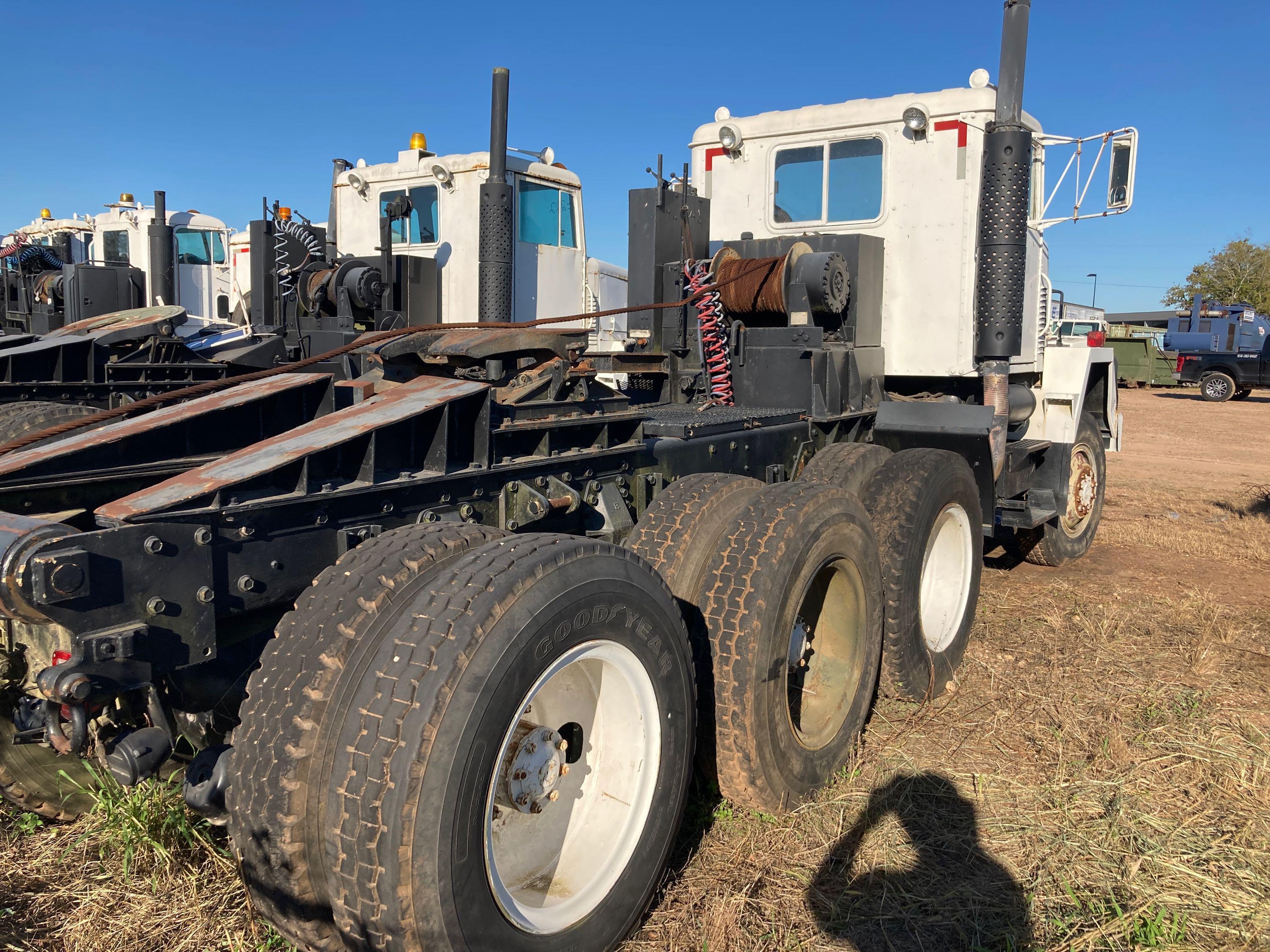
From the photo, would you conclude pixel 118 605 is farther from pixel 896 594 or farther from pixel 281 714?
pixel 896 594

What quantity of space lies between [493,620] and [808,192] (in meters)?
4.64

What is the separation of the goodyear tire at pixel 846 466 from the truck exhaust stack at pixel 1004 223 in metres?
1.02

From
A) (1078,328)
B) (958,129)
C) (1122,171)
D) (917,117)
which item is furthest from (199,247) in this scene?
(1078,328)

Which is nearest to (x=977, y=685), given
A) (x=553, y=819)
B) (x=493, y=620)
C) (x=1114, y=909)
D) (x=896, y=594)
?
(x=896, y=594)

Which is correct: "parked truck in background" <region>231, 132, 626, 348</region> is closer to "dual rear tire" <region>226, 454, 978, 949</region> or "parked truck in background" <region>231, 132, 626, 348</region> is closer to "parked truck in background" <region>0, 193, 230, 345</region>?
"parked truck in background" <region>0, 193, 230, 345</region>

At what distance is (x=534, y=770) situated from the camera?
240cm

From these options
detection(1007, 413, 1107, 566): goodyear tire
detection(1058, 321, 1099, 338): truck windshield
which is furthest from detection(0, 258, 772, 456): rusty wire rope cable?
detection(1058, 321, 1099, 338): truck windshield

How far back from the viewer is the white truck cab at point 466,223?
403 inches

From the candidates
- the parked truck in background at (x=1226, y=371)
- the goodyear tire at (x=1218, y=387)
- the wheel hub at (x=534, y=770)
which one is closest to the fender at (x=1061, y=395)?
the wheel hub at (x=534, y=770)

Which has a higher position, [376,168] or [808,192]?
[376,168]

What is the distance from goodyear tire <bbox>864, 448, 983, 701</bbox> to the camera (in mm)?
4258

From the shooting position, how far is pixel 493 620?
214 cm

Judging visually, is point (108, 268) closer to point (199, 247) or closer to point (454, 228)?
point (199, 247)

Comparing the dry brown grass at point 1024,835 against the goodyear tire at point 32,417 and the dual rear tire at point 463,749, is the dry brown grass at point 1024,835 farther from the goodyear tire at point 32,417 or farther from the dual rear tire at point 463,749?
the goodyear tire at point 32,417
